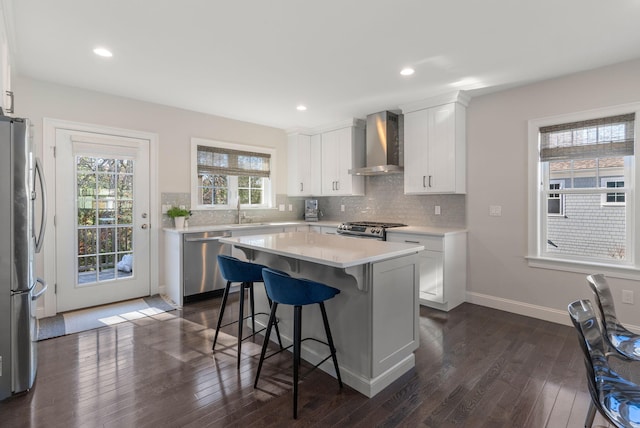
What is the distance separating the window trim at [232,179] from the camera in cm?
464

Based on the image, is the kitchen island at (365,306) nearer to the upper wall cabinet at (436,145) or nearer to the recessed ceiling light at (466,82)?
the upper wall cabinet at (436,145)

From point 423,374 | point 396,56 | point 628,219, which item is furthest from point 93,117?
point 628,219

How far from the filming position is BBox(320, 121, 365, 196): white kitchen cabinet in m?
5.11

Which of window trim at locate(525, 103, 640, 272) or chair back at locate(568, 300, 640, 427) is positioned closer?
chair back at locate(568, 300, 640, 427)

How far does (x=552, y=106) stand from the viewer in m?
3.43

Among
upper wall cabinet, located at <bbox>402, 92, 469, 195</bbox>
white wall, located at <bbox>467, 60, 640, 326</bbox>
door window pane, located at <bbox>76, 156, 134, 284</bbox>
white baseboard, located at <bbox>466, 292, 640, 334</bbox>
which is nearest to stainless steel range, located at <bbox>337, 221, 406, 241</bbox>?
upper wall cabinet, located at <bbox>402, 92, 469, 195</bbox>

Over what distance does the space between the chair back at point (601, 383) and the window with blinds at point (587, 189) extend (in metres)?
2.22

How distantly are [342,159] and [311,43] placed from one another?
2.59 m

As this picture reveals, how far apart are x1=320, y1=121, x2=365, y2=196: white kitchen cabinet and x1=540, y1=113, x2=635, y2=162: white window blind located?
8.00ft

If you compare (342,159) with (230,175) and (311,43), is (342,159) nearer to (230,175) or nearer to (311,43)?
(230,175)

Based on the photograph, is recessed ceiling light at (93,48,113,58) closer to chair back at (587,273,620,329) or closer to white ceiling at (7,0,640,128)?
white ceiling at (7,0,640,128)

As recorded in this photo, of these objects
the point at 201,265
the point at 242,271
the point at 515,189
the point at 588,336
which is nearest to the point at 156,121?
the point at 201,265

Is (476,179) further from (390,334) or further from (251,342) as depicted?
(251,342)

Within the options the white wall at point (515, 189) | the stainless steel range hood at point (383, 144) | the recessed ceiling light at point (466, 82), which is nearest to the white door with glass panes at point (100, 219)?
the stainless steel range hood at point (383, 144)
